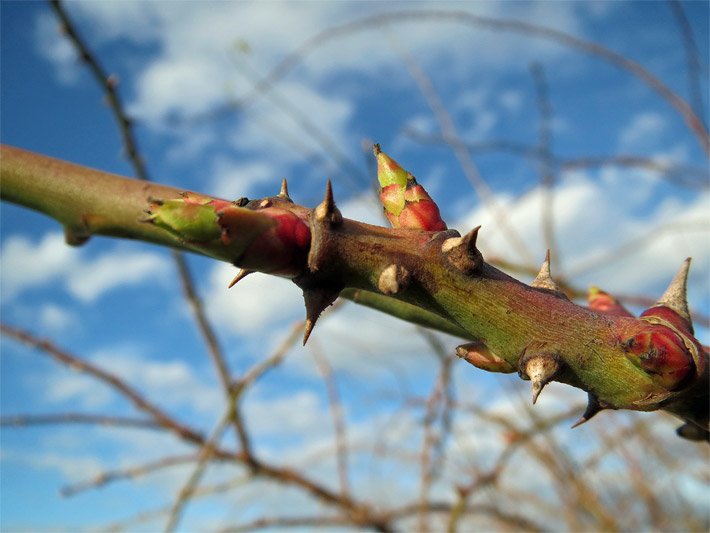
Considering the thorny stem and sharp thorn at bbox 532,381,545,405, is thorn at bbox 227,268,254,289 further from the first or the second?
sharp thorn at bbox 532,381,545,405

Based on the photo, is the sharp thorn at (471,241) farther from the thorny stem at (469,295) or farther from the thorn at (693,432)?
the thorn at (693,432)

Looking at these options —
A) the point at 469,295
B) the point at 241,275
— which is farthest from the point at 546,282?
the point at 241,275

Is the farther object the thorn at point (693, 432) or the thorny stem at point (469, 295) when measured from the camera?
the thorn at point (693, 432)

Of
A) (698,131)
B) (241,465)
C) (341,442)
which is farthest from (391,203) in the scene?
(341,442)

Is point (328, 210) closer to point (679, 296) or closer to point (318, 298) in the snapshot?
point (318, 298)

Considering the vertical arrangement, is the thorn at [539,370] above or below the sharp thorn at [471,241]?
below

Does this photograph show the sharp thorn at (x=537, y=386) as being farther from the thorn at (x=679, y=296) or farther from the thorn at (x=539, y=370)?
the thorn at (x=679, y=296)

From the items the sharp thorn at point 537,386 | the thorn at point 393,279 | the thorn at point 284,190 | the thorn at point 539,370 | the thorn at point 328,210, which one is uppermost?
the thorn at point 284,190

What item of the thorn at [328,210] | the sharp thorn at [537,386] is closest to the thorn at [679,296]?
the sharp thorn at [537,386]
